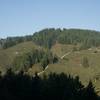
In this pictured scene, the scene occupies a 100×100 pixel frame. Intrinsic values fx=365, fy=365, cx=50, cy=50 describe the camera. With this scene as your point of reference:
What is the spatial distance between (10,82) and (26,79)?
10.5 m

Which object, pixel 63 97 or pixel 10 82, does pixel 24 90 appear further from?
pixel 63 97

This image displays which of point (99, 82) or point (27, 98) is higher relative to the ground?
point (27, 98)

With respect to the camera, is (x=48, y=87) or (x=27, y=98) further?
(x=48, y=87)

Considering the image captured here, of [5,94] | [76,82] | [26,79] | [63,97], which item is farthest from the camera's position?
[76,82]

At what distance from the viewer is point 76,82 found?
100 metres

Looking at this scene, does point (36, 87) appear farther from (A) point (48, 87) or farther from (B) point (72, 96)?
(B) point (72, 96)

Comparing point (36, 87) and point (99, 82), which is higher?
point (36, 87)

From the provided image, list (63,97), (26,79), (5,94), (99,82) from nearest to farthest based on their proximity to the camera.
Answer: (5,94) → (63,97) → (26,79) → (99,82)

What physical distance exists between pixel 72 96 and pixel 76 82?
24.6 meters

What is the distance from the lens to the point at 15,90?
7700 centimetres

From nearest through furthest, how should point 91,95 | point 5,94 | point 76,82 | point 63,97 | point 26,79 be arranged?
point 5,94 < point 91,95 < point 63,97 < point 26,79 < point 76,82

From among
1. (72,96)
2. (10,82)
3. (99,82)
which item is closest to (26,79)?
(10,82)

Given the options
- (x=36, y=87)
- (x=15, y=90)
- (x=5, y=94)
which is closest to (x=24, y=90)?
(x=15, y=90)

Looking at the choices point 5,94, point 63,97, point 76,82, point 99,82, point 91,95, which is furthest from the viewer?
point 99,82
